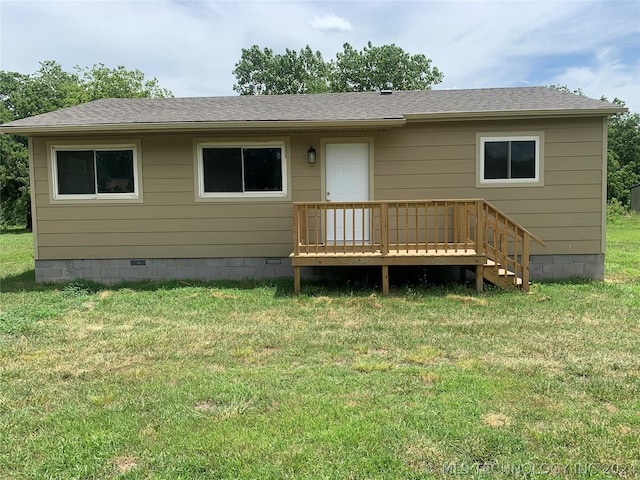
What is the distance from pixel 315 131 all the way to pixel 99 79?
24.4 metres

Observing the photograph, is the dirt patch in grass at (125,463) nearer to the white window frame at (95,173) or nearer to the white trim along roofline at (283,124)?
the white trim along roofline at (283,124)

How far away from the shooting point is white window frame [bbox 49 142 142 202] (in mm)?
7141

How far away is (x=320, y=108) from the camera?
24.7ft

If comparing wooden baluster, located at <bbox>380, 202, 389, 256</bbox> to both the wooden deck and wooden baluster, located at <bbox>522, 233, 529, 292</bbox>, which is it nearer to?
the wooden deck

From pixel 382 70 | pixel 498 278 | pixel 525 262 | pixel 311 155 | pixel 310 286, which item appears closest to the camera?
pixel 525 262

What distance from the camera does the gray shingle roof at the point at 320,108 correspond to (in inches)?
263

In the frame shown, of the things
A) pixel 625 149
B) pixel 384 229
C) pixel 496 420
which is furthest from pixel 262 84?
pixel 496 420

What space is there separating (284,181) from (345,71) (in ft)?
Result: 83.9

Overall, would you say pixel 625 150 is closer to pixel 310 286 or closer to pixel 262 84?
pixel 262 84

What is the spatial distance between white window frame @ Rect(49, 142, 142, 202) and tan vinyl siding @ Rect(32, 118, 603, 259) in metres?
0.10

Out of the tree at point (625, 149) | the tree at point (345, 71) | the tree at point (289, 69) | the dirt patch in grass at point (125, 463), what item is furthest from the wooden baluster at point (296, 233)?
the tree at point (625, 149)

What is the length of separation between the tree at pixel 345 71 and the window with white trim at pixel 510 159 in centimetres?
2357

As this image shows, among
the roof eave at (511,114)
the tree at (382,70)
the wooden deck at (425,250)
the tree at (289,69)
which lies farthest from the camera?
the tree at (289,69)

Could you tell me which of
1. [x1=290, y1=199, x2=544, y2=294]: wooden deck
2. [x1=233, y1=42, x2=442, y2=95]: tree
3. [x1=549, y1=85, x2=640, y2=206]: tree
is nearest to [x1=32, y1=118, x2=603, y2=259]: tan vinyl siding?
[x1=290, y1=199, x2=544, y2=294]: wooden deck
